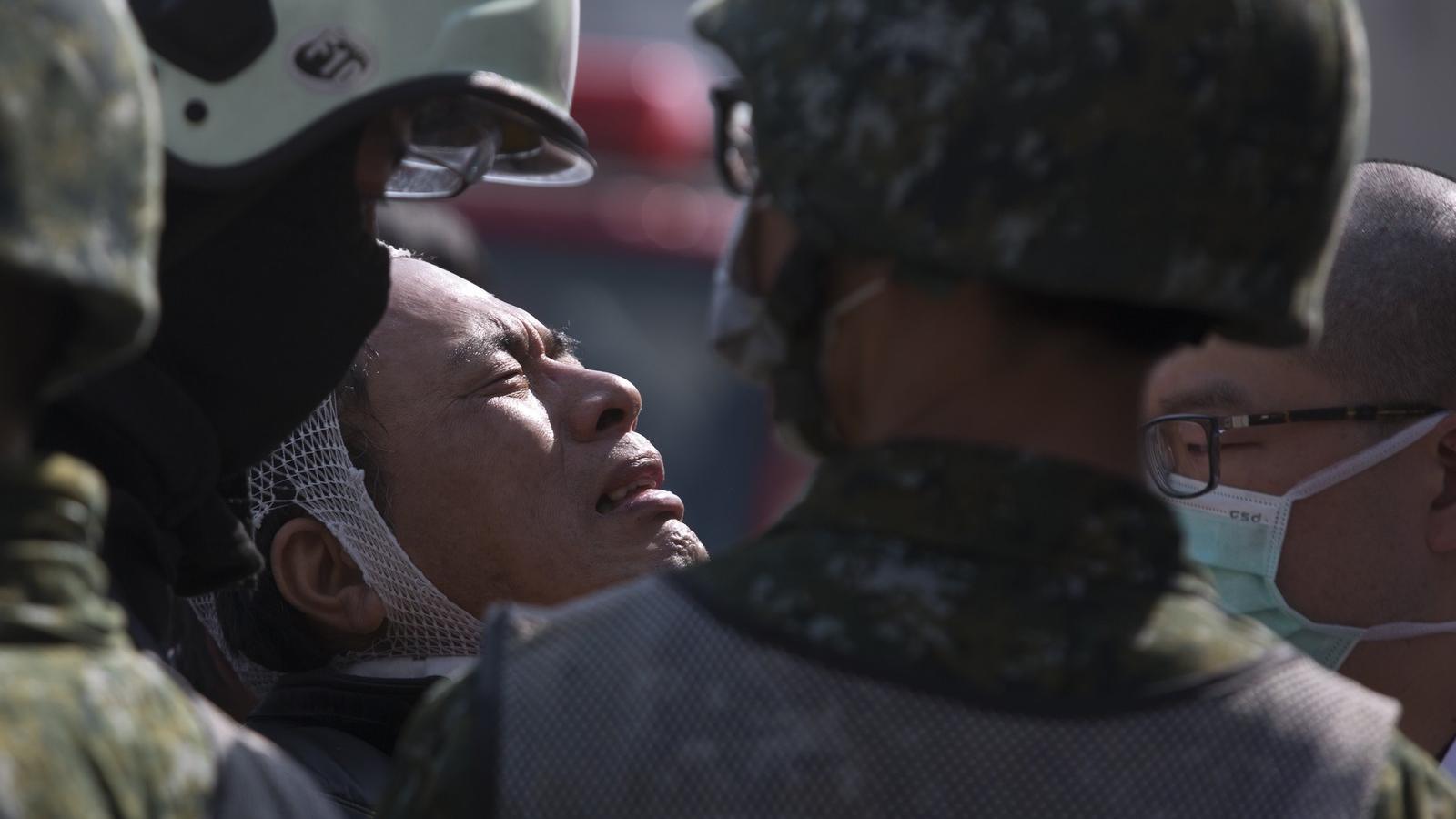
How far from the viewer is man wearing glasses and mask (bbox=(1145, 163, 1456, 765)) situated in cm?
384

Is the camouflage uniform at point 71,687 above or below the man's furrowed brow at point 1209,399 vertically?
above

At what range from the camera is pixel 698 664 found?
191 cm

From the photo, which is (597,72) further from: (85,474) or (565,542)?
(85,474)

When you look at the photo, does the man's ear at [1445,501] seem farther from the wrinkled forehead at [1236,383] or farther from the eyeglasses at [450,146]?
the eyeglasses at [450,146]

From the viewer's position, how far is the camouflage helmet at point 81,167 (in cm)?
156

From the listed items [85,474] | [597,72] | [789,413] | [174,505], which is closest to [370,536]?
[174,505]

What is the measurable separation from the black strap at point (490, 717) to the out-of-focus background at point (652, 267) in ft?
29.2

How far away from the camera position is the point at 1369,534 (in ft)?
12.6

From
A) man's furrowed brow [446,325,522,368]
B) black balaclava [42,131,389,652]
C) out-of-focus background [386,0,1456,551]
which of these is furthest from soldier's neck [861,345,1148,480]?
out-of-focus background [386,0,1456,551]

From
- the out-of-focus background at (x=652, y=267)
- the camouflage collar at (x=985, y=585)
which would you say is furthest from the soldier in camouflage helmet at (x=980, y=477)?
the out-of-focus background at (x=652, y=267)

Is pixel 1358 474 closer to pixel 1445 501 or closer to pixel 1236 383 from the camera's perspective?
pixel 1445 501

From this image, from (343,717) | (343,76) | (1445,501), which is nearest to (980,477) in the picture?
(343,76)

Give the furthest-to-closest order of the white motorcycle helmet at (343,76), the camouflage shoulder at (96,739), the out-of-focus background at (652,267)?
the out-of-focus background at (652,267) → the white motorcycle helmet at (343,76) → the camouflage shoulder at (96,739)

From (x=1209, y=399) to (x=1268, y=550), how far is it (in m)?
0.35
